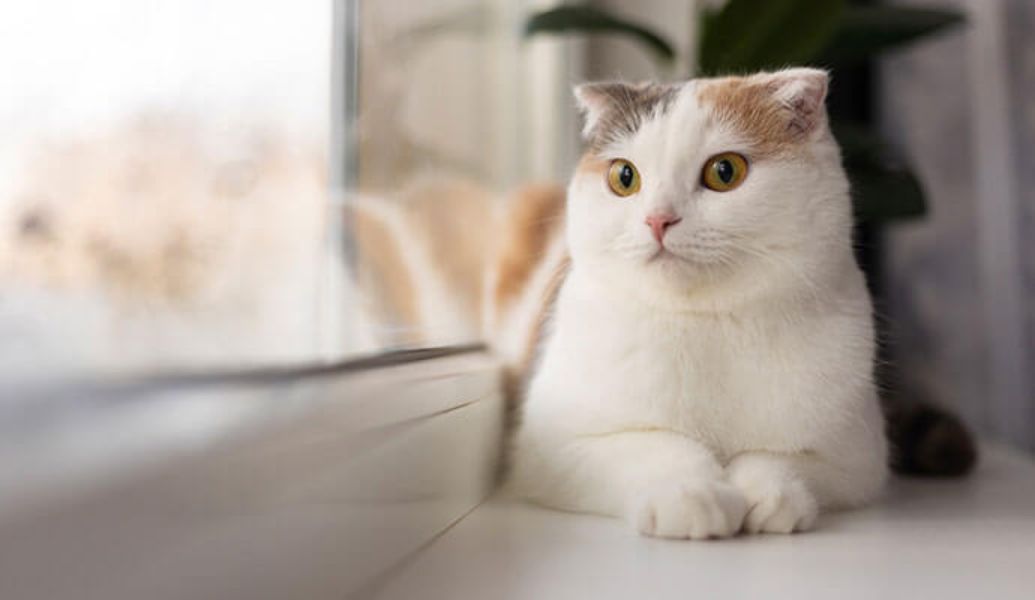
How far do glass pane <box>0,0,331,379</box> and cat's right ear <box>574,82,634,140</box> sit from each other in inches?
18.7

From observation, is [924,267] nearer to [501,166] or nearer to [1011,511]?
[501,166]

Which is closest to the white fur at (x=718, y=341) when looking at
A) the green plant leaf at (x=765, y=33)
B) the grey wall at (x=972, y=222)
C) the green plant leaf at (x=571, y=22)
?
the green plant leaf at (x=765, y=33)

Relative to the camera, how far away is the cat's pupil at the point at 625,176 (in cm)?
99

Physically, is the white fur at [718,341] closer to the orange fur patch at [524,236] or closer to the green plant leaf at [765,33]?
the orange fur patch at [524,236]

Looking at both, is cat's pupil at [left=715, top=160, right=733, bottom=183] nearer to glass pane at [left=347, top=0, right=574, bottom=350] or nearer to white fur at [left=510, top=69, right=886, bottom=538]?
white fur at [left=510, top=69, right=886, bottom=538]

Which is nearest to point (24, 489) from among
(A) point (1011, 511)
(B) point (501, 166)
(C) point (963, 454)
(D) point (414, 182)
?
(D) point (414, 182)

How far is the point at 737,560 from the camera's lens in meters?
0.78

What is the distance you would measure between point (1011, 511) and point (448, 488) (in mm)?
606

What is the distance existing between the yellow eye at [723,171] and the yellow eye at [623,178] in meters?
0.07

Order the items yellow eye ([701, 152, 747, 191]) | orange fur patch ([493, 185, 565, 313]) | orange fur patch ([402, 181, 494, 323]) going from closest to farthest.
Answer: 1. yellow eye ([701, 152, 747, 191])
2. orange fur patch ([402, 181, 494, 323])
3. orange fur patch ([493, 185, 565, 313])

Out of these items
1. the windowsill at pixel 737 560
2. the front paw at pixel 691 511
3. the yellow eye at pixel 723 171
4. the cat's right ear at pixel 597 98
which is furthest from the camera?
the cat's right ear at pixel 597 98

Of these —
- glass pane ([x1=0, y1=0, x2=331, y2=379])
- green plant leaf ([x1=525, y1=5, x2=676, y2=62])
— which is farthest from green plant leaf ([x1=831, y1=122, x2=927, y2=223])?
glass pane ([x1=0, y1=0, x2=331, y2=379])

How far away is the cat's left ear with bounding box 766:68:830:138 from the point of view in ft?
3.19

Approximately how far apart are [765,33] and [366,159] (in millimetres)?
853
